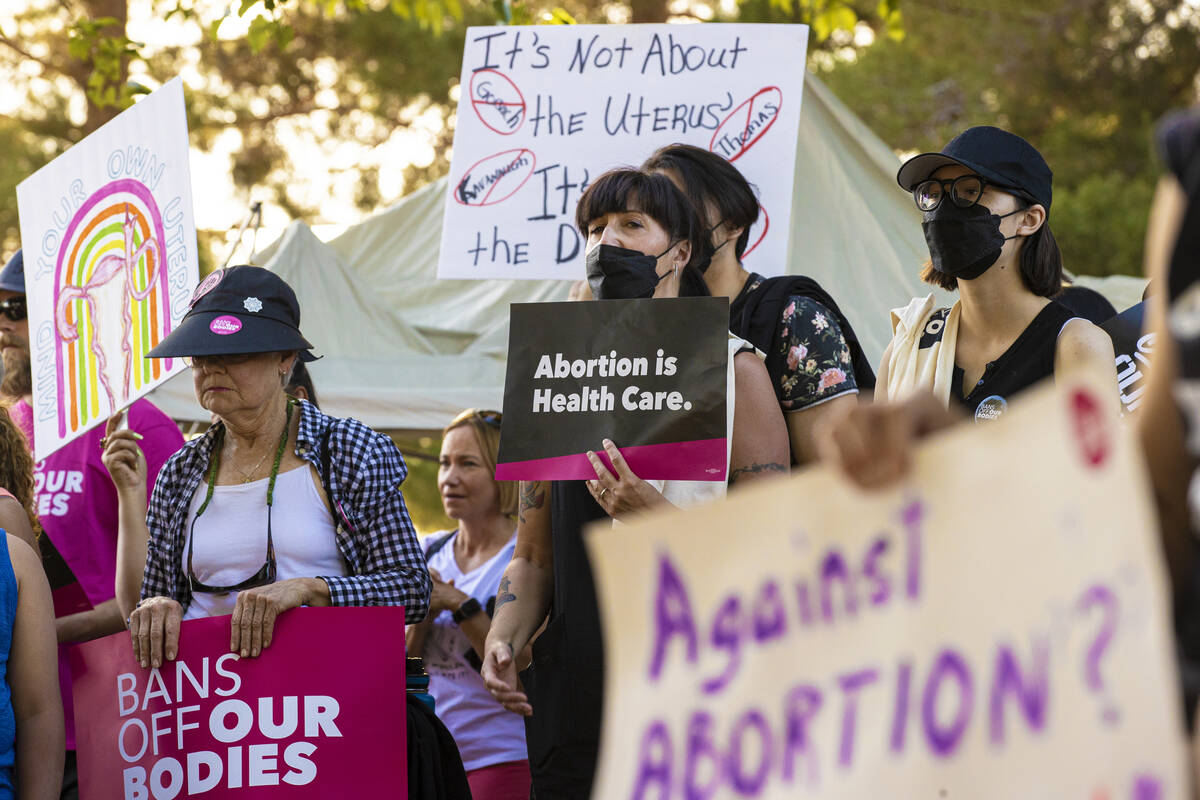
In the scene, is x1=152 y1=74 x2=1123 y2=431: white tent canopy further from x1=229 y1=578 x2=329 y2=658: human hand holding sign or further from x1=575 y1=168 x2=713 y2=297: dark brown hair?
x1=229 y1=578 x2=329 y2=658: human hand holding sign

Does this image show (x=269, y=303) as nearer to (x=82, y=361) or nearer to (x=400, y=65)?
(x=82, y=361)

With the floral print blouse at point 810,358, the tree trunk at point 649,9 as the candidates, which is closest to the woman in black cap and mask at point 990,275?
the floral print blouse at point 810,358

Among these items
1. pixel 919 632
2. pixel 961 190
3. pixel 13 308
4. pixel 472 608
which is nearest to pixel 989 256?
pixel 961 190

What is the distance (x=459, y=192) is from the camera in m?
4.81

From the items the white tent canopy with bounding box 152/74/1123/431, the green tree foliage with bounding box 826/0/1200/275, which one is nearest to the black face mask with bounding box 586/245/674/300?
the white tent canopy with bounding box 152/74/1123/431

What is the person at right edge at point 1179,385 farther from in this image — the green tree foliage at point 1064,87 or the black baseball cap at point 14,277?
the green tree foliage at point 1064,87

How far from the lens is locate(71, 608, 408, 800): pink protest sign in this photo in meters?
3.06

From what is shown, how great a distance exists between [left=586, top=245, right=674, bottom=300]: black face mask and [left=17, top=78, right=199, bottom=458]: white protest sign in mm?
1125

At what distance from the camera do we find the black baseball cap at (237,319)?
128 inches

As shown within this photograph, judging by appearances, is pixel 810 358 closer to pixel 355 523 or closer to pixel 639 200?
pixel 639 200

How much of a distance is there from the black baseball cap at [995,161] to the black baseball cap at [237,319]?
→ 55.0 inches

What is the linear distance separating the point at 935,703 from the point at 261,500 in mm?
2076

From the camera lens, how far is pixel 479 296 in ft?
29.6

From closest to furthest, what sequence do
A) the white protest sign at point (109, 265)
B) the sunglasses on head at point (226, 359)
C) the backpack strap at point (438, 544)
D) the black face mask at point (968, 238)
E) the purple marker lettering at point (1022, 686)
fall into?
the purple marker lettering at point (1022, 686)
the black face mask at point (968, 238)
the sunglasses on head at point (226, 359)
the white protest sign at point (109, 265)
the backpack strap at point (438, 544)
